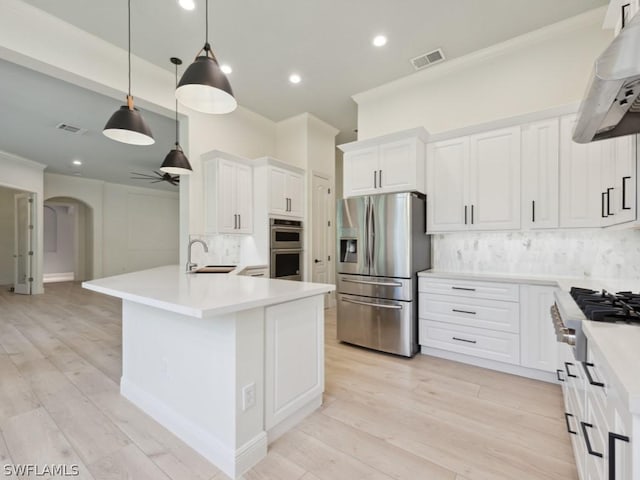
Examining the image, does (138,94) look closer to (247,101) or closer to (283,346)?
(247,101)

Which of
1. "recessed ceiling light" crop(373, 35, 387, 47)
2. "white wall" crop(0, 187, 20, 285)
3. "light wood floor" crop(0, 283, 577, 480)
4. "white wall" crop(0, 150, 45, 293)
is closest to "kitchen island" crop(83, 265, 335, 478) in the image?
"light wood floor" crop(0, 283, 577, 480)

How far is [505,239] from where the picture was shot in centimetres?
323

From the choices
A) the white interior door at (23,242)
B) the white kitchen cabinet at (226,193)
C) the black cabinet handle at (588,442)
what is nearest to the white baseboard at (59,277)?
the white interior door at (23,242)

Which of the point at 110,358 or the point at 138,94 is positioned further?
the point at 138,94

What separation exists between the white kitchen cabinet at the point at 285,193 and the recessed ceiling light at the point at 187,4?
210cm

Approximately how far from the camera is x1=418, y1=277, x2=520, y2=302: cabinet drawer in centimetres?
274

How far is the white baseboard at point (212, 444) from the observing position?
1525 mm

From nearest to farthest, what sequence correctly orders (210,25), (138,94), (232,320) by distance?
(232,320) < (210,25) < (138,94)

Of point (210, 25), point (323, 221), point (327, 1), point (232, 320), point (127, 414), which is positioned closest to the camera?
point (232, 320)

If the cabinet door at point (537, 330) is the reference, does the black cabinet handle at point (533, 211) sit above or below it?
above

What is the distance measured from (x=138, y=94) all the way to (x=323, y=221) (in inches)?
130

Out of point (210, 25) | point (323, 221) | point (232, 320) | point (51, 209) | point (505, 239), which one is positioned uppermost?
point (210, 25)

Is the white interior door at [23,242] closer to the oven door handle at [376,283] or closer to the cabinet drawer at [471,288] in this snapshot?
the oven door handle at [376,283]

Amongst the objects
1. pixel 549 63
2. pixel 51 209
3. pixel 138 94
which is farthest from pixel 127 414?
pixel 51 209
